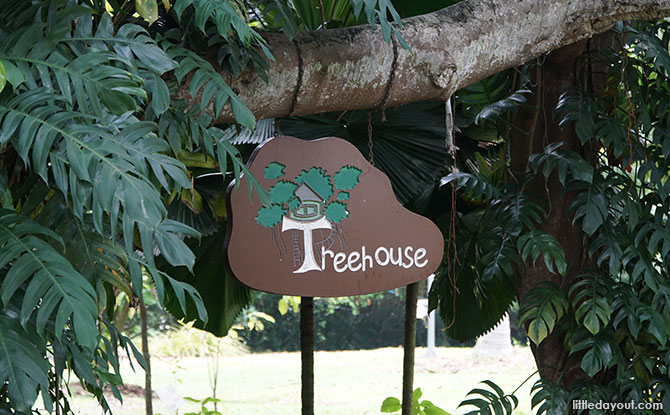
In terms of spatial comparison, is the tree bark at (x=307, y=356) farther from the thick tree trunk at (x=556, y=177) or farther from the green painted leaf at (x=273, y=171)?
the green painted leaf at (x=273, y=171)

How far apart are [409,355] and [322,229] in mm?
1455

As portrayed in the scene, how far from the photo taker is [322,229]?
65.1 inches

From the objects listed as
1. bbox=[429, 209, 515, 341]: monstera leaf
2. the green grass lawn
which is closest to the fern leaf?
bbox=[429, 209, 515, 341]: monstera leaf

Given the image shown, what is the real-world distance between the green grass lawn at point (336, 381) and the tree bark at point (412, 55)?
4.33 metres

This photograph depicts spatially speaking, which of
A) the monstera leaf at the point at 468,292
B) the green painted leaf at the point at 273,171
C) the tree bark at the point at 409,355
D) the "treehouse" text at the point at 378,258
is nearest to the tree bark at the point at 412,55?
the green painted leaf at the point at 273,171

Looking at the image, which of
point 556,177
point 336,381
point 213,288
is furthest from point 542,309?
point 336,381

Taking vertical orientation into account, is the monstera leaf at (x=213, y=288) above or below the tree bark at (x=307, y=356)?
above

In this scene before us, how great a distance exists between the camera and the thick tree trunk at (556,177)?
2137mm

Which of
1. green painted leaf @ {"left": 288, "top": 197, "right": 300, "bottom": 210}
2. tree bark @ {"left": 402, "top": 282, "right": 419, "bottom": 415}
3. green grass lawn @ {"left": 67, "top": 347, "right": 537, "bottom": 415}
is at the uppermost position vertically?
green painted leaf @ {"left": 288, "top": 197, "right": 300, "bottom": 210}

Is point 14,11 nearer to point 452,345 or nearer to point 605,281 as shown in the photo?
point 605,281

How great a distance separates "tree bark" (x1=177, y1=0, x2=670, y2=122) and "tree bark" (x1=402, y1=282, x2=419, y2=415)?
1.45 metres

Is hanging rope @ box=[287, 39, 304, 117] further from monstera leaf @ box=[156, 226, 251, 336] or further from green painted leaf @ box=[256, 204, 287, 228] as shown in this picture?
monstera leaf @ box=[156, 226, 251, 336]

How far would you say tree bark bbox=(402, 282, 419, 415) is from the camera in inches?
114

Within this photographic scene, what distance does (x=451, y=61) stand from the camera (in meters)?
1.50
